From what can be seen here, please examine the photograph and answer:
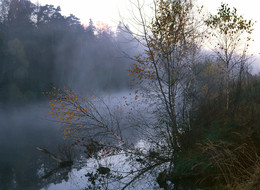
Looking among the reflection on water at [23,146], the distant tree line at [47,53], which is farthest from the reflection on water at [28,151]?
the distant tree line at [47,53]

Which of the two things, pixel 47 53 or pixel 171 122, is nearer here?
pixel 171 122

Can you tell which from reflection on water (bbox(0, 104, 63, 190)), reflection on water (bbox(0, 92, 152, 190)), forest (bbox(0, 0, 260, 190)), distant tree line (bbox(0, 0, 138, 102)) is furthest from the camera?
distant tree line (bbox(0, 0, 138, 102))

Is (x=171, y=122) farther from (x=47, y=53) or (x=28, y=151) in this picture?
(x=47, y=53)

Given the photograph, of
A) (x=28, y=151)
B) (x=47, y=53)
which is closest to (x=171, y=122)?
(x=28, y=151)

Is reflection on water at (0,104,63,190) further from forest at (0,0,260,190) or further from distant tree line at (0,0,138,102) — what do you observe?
distant tree line at (0,0,138,102)

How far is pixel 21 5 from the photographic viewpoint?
36875 millimetres

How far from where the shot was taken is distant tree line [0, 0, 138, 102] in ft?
104

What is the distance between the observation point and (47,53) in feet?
128

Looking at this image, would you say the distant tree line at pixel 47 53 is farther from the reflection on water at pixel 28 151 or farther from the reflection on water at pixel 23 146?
the reflection on water at pixel 28 151

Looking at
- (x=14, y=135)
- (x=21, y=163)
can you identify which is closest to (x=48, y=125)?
(x=14, y=135)

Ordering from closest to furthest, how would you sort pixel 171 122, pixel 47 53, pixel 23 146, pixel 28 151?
pixel 171 122 → pixel 28 151 → pixel 23 146 → pixel 47 53

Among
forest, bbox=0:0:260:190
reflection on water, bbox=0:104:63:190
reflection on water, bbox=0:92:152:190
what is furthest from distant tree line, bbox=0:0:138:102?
reflection on water, bbox=0:92:152:190

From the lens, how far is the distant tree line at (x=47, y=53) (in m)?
31.8

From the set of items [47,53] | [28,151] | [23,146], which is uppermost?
[47,53]
